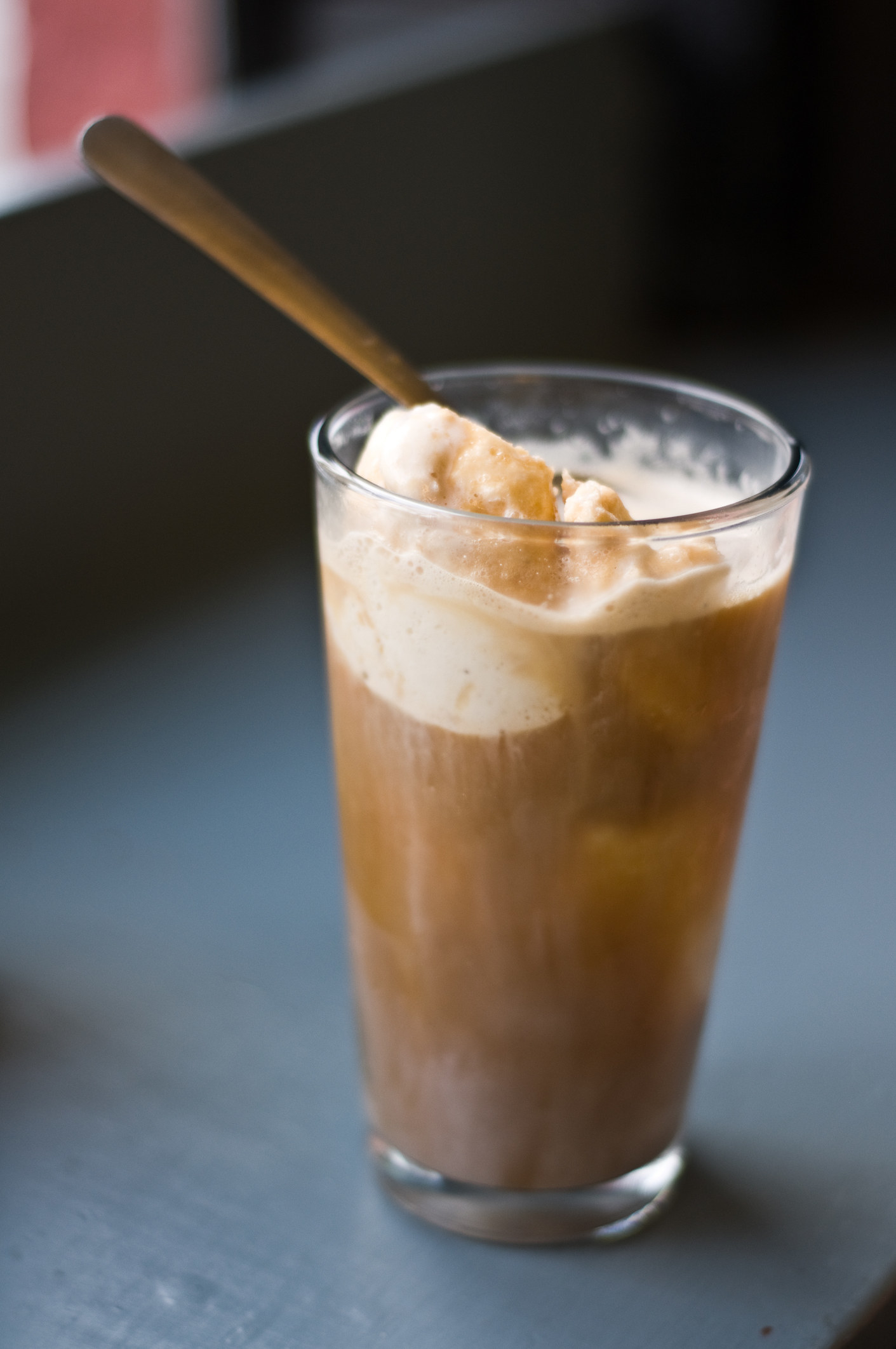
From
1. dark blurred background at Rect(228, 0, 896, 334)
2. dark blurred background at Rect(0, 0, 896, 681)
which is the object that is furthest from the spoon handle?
dark blurred background at Rect(228, 0, 896, 334)

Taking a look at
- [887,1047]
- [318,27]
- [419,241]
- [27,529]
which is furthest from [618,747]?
[318,27]

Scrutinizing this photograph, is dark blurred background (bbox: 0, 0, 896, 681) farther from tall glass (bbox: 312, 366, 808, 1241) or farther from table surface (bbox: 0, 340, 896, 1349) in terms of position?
tall glass (bbox: 312, 366, 808, 1241)

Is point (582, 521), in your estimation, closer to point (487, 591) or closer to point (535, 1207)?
point (487, 591)

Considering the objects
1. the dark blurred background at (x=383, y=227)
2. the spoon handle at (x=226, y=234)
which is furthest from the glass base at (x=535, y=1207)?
the dark blurred background at (x=383, y=227)

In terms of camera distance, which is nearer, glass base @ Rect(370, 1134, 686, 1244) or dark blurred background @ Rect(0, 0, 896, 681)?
glass base @ Rect(370, 1134, 686, 1244)

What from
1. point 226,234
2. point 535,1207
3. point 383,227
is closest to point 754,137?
point 383,227
